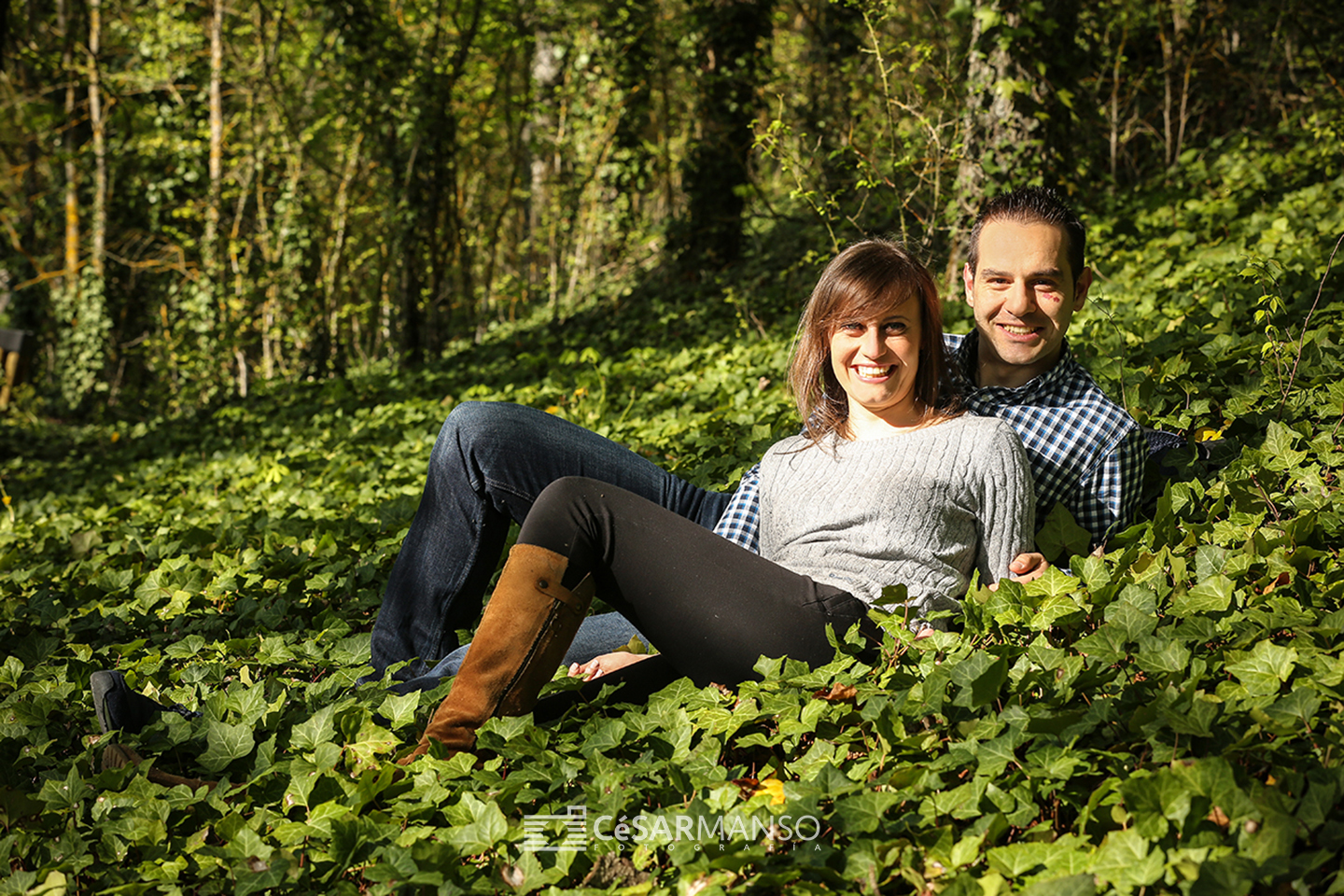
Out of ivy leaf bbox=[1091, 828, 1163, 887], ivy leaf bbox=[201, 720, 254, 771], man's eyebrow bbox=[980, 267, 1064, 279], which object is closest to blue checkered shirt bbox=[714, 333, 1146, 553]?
man's eyebrow bbox=[980, 267, 1064, 279]

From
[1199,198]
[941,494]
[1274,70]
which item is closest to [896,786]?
[941,494]

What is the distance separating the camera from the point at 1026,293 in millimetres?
2564

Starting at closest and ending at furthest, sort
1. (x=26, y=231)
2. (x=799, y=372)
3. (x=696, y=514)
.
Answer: (x=799, y=372) → (x=696, y=514) → (x=26, y=231)

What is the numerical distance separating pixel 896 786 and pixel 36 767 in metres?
2.11

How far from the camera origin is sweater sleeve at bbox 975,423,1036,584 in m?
2.29

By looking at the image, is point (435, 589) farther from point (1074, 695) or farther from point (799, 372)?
point (1074, 695)

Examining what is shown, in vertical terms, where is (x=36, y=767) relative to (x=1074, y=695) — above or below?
below

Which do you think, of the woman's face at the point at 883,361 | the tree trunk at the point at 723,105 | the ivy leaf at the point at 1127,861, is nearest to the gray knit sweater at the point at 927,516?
the woman's face at the point at 883,361

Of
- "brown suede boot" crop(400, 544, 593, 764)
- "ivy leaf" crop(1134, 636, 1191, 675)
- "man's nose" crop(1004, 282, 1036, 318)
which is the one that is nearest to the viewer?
"ivy leaf" crop(1134, 636, 1191, 675)

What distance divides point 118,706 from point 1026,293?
2537 millimetres

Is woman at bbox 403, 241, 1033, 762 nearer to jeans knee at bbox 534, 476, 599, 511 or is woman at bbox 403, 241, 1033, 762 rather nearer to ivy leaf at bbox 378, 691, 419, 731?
jeans knee at bbox 534, 476, 599, 511

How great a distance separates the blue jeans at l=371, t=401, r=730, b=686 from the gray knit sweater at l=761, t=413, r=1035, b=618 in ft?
1.96

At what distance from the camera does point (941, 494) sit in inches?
90.6

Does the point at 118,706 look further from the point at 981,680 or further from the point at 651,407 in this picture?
the point at 651,407
